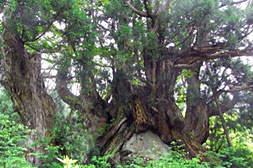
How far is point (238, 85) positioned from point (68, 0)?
4.76m

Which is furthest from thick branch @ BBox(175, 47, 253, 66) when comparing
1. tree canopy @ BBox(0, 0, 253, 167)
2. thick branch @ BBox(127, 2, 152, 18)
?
thick branch @ BBox(127, 2, 152, 18)

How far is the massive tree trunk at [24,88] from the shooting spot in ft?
14.5

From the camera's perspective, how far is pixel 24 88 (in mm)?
4660

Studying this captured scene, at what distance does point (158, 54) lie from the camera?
507 centimetres

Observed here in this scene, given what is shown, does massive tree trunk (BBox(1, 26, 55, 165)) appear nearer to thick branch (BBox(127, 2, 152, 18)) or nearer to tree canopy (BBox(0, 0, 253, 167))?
tree canopy (BBox(0, 0, 253, 167))

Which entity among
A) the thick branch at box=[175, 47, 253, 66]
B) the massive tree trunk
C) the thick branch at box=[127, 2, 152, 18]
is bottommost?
the massive tree trunk

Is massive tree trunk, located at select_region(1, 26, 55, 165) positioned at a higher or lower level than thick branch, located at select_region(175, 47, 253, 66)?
lower

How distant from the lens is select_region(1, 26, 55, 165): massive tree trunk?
14.5ft

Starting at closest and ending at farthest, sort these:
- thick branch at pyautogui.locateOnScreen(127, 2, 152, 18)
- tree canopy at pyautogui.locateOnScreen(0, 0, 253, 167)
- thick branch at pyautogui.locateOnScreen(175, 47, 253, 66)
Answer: tree canopy at pyautogui.locateOnScreen(0, 0, 253, 167) < thick branch at pyautogui.locateOnScreen(175, 47, 253, 66) < thick branch at pyautogui.locateOnScreen(127, 2, 152, 18)

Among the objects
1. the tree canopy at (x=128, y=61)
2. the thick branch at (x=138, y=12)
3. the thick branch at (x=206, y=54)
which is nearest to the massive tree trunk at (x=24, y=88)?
the tree canopy at (x=128, y=61)

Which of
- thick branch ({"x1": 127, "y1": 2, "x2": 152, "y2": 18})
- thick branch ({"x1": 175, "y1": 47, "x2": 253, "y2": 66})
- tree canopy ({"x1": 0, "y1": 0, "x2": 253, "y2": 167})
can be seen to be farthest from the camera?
thick branch ({"x1": 127, "y1": 2, "x2": 152, "y2": 18})

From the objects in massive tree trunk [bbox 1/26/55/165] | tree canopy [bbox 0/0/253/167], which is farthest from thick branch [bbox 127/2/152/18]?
massive tree trunk [bbox 1/26/55/165]

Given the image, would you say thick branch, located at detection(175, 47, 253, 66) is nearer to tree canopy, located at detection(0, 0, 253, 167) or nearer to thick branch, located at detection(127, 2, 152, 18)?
tree canopy, located at detection(0, 0, 253, 167)

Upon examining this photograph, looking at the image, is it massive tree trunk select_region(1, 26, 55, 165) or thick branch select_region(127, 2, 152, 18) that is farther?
thick branch select_region(127, 2, 152, 18)
